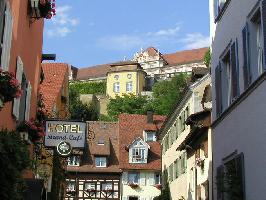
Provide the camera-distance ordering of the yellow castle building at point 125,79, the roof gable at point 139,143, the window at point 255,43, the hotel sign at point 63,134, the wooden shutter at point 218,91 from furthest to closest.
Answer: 1. the yellow castle building at point 125,79
2. the roof gable at point 139,143
3. the wooden shutter at point 218,91
4. the hotel sign at point 63,134
5. the window at point 255,43

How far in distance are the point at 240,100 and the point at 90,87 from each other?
10878cm

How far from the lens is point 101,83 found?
120875 mm

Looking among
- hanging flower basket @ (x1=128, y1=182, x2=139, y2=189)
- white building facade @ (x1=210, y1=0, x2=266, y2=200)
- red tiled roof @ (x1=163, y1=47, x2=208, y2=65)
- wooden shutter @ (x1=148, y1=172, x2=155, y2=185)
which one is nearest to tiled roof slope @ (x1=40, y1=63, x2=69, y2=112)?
white building facade @ (x1=210, y1=0, x2=266, y2=200)

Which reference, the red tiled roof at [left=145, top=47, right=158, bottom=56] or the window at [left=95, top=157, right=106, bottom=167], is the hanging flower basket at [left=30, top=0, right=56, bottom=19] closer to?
the window at [left=95, top=157, right=106, bottom=167]

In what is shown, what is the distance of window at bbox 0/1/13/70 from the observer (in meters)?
9.16

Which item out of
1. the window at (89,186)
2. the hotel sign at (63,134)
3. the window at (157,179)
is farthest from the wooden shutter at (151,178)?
the hotel sign at (63,134)

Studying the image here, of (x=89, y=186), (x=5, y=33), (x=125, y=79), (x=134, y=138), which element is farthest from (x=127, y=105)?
(x=5, y=33)

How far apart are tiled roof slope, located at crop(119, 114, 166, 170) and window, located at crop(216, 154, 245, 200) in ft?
127

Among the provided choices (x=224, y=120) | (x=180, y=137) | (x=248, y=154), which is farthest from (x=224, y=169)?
(x=180, y=137)

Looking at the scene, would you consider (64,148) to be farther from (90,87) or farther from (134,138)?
(90,87)

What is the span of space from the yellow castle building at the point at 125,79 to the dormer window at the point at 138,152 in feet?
185

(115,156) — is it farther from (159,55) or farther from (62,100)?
(159,55)

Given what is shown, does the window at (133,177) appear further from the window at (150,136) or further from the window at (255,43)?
the window at (255,43)

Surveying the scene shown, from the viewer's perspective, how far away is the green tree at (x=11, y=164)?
825 cm
